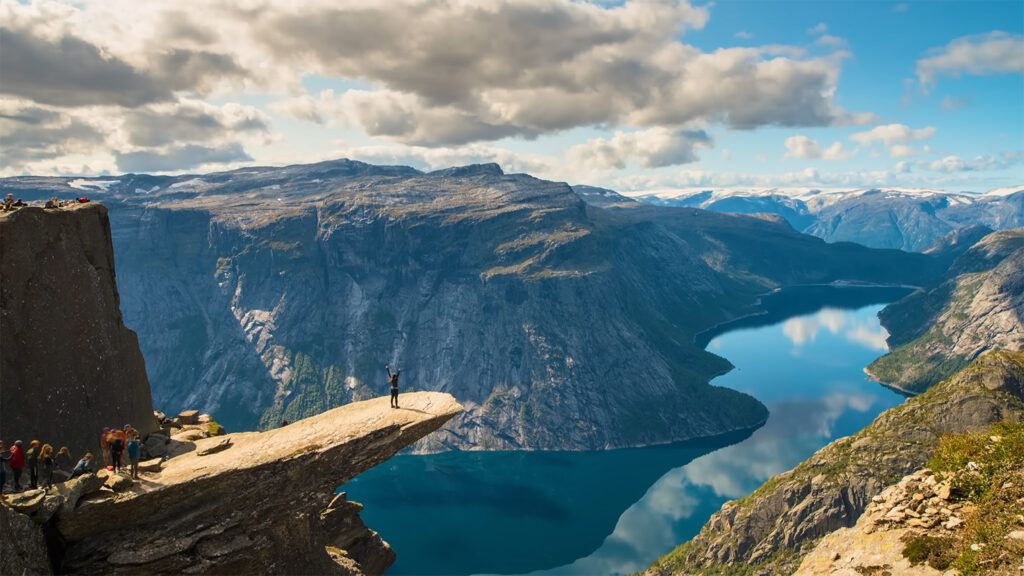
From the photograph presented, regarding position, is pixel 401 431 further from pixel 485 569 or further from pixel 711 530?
pixel 485 569

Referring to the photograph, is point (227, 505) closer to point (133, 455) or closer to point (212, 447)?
point (212, 447)

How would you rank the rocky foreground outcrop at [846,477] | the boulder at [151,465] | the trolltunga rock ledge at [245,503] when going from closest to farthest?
the trolltunga rock ledge at [245,503] → the boulder at [151,465] → the rocky foreground outcrop at [846,477]

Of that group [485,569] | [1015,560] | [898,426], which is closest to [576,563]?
[485,569]

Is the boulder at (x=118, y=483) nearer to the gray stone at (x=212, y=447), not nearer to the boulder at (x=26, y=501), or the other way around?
the boulder at (x=26, y=501)

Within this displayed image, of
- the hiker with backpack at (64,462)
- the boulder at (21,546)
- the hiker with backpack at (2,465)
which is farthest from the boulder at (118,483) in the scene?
the hiker with backpack at (2,465)

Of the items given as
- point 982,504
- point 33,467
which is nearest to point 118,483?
point 33,467

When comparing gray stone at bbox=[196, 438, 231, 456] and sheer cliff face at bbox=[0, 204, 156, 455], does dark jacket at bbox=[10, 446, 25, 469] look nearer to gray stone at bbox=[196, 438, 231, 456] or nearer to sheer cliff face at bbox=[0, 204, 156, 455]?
sheer cliff face at bbox=[0, 204, 156, 455]
